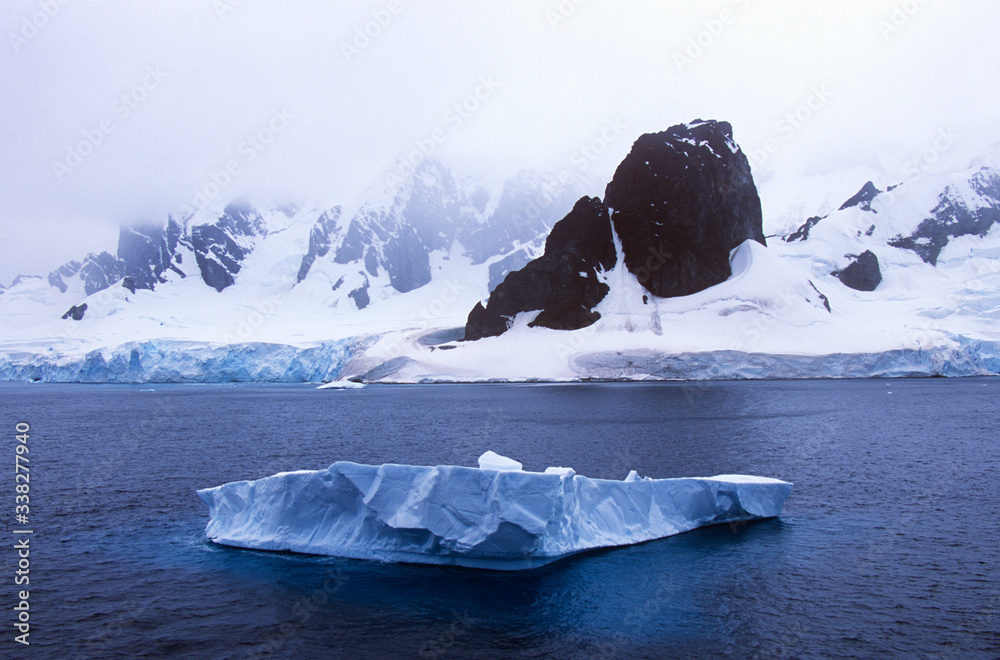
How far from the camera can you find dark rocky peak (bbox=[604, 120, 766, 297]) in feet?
348

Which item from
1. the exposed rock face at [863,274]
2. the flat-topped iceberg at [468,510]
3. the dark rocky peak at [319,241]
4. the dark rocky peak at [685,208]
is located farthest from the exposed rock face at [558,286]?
the dark rocky peak at [319,241]

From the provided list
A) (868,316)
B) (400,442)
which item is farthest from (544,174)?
(400,442)

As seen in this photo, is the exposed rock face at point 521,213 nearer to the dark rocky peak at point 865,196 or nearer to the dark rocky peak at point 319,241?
the dark rocky peak at point 319,241

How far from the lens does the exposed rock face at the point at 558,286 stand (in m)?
102

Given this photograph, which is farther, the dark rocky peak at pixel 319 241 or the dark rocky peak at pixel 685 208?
the dark rocky peak at pixel 319 241

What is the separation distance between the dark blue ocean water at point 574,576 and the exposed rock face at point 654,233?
73731 millimetres

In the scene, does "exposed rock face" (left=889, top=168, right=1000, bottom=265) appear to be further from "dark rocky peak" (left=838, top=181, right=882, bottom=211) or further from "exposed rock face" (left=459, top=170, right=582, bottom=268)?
"exposed rock face" (left=459, top=170, right=582, bottom=268)

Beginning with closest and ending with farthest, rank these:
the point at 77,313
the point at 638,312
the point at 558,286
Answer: the point at 638,312, the point at 558,286, the point at 77,313

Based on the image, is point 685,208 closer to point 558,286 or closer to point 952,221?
point 558,286

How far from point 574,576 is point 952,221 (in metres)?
156

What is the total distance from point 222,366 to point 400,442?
87.9 m

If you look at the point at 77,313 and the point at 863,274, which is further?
the point at 77,313

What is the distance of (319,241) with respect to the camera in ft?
634

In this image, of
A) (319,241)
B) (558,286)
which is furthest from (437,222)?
(558,286)
